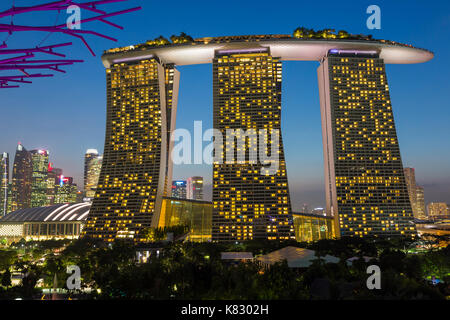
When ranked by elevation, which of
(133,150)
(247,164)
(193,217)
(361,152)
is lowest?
(193,217)

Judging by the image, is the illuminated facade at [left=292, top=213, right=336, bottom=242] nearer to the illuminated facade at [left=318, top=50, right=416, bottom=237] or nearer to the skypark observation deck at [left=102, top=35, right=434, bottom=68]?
the illuminated facade at [left=318, top=50, right=416, bottom=237]

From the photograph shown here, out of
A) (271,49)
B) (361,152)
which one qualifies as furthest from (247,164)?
(271,49)

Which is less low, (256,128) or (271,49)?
(271,49)

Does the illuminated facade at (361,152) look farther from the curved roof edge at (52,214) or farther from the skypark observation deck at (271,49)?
the curved roof edge at (52,214)

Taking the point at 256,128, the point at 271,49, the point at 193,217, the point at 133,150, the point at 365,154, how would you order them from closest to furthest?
1. the point at 365,154
2. the point at 256,128
3. the point at 133,150
4. the point at 271,49
5. the point at 193,217

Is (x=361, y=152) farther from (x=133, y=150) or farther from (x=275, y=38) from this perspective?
(x=133, y=150)
